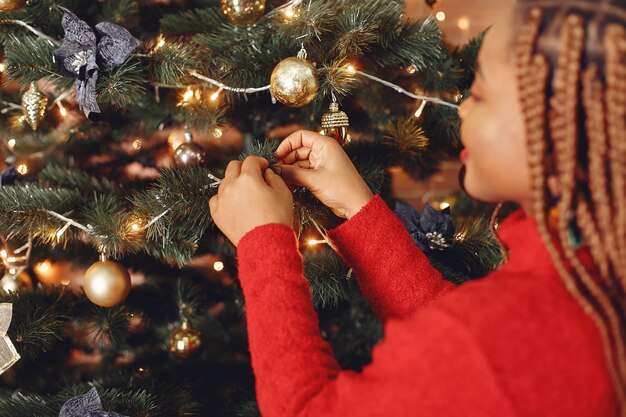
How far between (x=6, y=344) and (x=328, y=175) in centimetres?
55

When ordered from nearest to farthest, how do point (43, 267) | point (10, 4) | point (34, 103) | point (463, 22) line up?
point (10, 4) < point (34, 103) < point (43, 267) < point (463, 22)

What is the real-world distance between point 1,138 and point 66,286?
369 millimetres

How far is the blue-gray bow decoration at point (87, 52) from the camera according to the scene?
2.80ft

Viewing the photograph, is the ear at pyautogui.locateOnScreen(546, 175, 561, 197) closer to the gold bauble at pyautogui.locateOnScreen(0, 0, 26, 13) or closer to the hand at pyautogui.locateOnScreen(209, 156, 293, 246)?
the hand at pyautogui.locateOnScreen(209, 156, 293, 246)

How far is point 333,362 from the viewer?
0.66 m

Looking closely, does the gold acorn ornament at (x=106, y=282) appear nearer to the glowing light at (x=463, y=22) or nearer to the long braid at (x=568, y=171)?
the long braid at (x=568, y=171)

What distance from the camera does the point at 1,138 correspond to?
1.28 m

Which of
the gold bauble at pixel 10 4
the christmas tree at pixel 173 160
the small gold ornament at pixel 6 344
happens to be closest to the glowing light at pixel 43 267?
the christmas tree at pixel 173 160

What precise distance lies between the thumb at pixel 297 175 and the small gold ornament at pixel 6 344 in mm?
474

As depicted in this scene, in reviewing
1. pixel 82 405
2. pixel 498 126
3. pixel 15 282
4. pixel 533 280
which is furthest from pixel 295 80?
pixel 15 282

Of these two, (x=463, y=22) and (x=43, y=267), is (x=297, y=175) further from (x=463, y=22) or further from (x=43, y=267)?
(x=463, y=22)

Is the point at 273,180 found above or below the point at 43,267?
above

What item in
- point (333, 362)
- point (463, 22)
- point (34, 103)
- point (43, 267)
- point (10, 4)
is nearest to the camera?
point (333, 362)

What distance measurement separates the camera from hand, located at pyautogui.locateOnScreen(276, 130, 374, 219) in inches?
34.0
